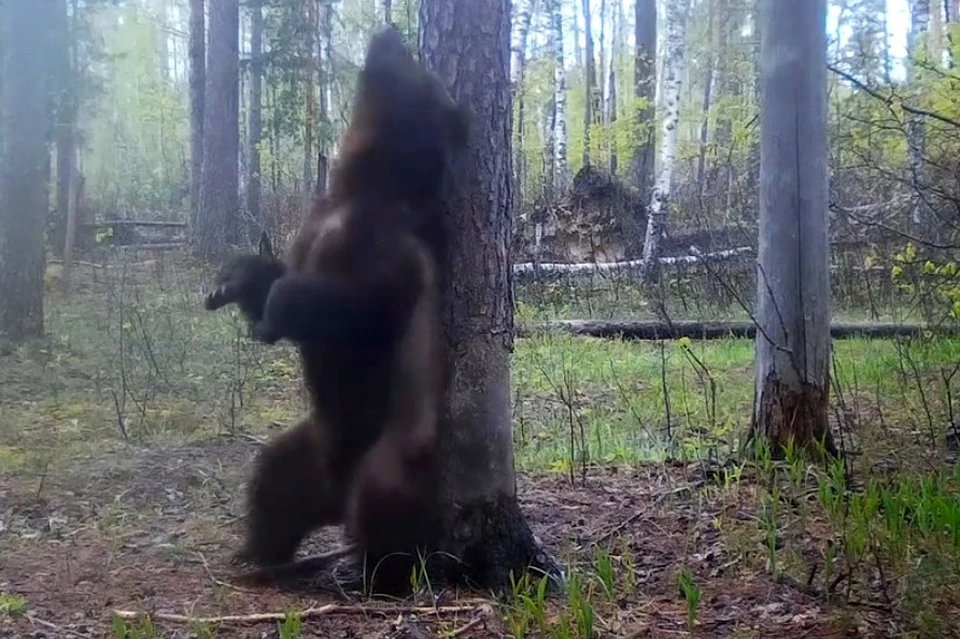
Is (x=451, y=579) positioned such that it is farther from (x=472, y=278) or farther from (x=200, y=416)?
(x=200, y=416)

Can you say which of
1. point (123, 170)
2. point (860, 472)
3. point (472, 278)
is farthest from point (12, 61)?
point (123, 170)

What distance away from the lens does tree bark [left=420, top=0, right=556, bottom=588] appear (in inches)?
152

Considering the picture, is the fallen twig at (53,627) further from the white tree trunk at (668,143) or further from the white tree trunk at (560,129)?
the white tree trunk at (560,129)

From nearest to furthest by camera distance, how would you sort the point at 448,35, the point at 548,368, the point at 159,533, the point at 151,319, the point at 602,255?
the point at 448,35
the point at 159,533
the point at 548,368
the point at 151,319
the point at 602,255

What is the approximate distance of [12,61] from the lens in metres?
10.4

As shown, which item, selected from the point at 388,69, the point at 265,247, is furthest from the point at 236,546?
the point at 388,69

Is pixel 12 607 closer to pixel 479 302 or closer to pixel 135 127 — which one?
pixel 479 302

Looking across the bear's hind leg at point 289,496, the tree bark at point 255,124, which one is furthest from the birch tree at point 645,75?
the bear's hind leg at point 289,496

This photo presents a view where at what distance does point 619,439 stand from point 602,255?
10.2m

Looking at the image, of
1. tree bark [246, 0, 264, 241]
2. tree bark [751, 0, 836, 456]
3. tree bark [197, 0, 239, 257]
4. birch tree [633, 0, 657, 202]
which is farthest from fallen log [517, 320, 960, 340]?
birch tree [633, 0, 657, 202]

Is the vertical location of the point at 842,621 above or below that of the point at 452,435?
below

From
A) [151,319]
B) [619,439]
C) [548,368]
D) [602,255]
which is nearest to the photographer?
[619,439]

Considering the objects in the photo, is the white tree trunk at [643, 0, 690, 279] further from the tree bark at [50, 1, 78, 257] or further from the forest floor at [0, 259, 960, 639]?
the tree bark at [50, 1, 78, 257]

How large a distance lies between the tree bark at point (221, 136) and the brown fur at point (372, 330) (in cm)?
1227
